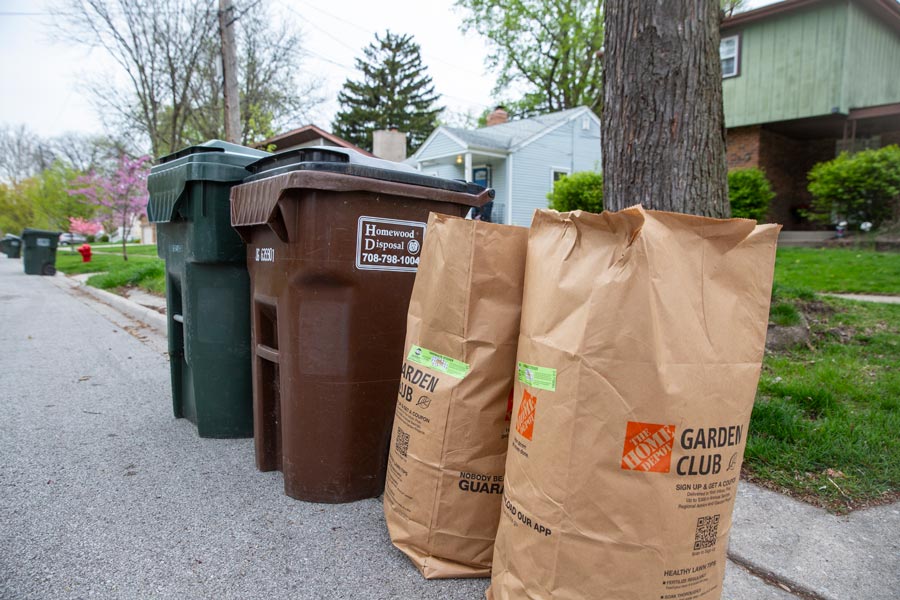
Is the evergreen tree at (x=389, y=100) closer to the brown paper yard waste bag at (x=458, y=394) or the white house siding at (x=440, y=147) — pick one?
the white house siding at (x=440, y=147)

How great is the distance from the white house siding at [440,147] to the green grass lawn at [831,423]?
634 inches

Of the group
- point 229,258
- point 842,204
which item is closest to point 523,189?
point 842,204

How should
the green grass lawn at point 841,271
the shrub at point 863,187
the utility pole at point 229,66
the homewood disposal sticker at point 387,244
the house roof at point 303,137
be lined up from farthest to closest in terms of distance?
1. the house roof at point 303,137
2. the shrub at point 863,187
3. the utility pole at point 229,66
4. the green grass lawn at point 841,271
5. the homewood disposal sticker at point 387,244

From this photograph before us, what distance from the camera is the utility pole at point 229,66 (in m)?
9.76

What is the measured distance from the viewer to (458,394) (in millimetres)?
1817

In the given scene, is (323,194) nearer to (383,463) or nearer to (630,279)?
(383,463)

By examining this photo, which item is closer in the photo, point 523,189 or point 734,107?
point 734,107

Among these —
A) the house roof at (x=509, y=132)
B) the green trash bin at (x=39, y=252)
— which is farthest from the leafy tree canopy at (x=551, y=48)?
the green trash bin at (x=39, y=252)

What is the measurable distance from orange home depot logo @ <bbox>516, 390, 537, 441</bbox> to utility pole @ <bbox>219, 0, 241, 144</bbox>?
377 inches

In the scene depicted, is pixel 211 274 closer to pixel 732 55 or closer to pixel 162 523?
pixel 162 523

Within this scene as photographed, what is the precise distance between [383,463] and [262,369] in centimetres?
73

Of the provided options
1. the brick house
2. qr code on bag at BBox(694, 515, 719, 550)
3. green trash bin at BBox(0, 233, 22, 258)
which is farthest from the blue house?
green trash bin at BBox(0, 233, 22, 258)

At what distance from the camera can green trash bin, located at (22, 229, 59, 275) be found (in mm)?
16625

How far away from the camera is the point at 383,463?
2.49 m
